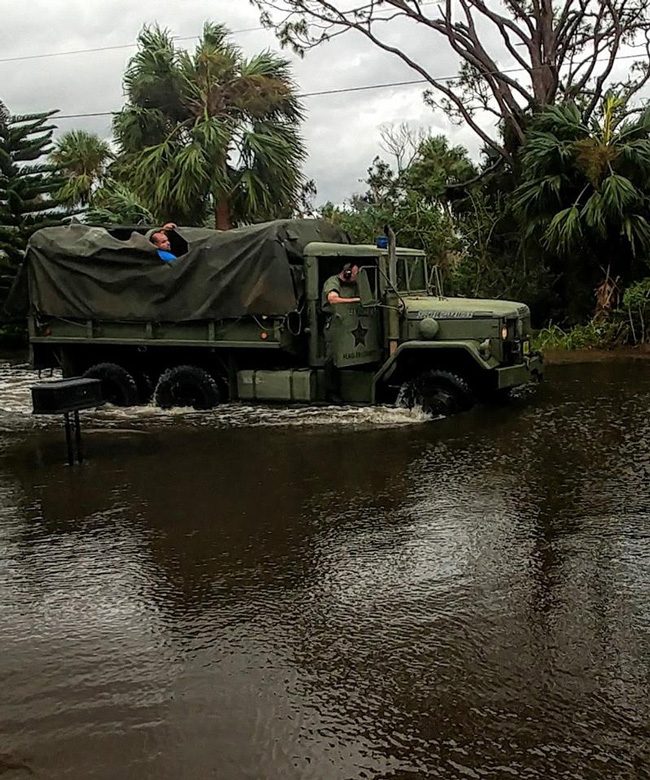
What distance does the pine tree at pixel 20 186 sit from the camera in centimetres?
2030

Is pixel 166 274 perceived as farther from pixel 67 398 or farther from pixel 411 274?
pixel 67 398

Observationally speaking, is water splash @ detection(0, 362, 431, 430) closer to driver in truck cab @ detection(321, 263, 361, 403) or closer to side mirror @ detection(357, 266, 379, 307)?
driver in truck cab @ detection(321, 263, 361, 403)

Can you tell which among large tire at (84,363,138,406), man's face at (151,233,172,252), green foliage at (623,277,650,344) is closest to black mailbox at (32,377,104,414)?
large tire at (84,363,138,406)

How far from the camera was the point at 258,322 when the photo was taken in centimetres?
1055

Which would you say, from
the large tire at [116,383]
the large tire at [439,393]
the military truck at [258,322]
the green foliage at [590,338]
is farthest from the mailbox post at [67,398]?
the green foliage at [590,338]

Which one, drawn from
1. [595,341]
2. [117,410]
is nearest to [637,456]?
[117,410]

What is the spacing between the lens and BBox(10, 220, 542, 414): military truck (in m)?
10.0

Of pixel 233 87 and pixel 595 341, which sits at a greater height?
pixel 233 87

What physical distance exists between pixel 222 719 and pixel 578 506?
3.61 m

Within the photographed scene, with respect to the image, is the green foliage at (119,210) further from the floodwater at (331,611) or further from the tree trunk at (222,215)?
the floodwater at (331,611)

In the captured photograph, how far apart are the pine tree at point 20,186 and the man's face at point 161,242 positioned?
33.3 ft

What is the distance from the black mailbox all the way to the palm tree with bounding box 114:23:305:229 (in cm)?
1151

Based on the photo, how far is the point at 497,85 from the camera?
19.6 m

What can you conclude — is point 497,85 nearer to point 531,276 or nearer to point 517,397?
point 531,276
